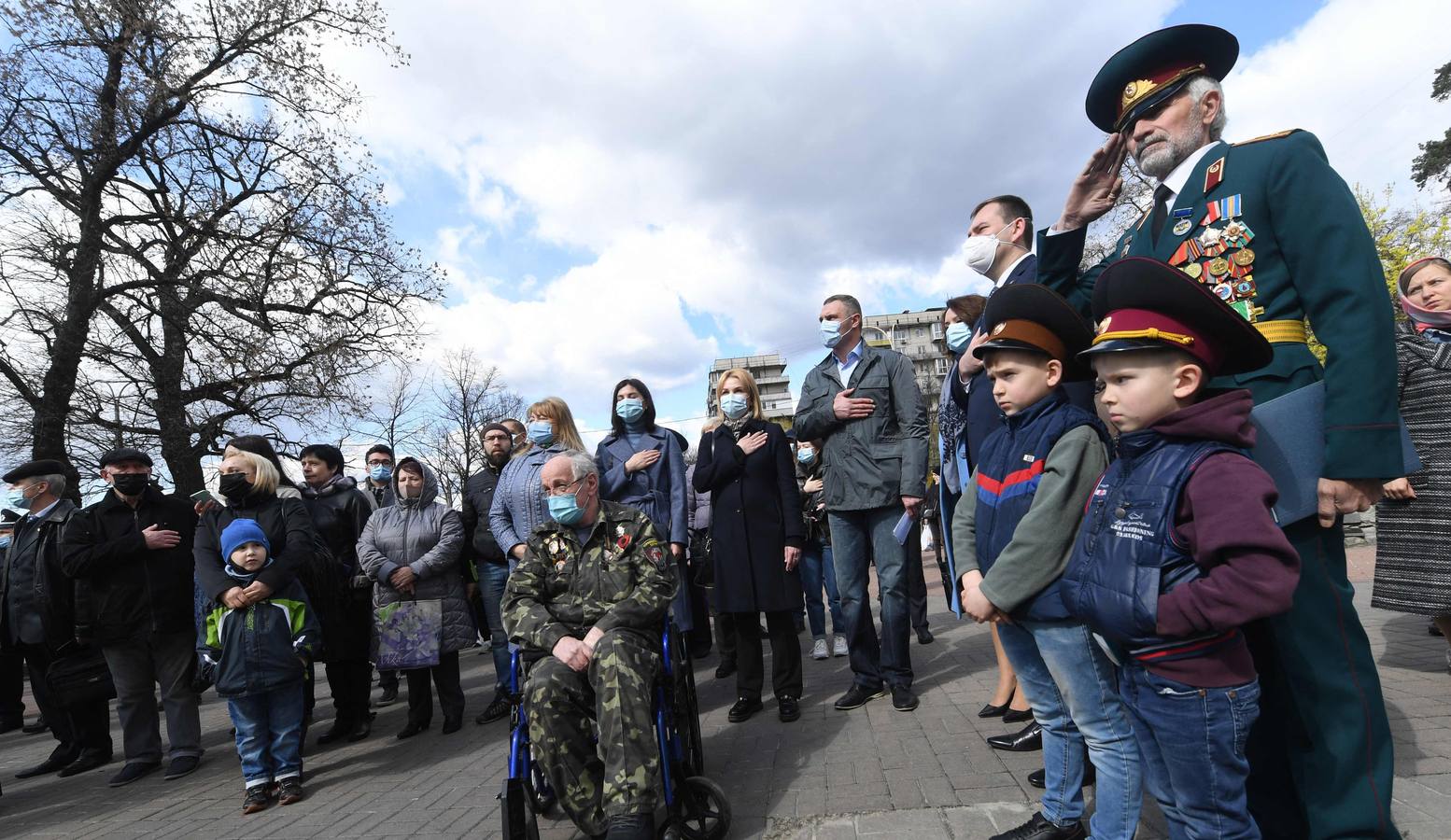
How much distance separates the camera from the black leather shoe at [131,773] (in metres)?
5.08

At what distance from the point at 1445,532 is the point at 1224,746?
310 cm

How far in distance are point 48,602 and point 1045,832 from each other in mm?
6583

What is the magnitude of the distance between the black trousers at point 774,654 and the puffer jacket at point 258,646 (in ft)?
8.28

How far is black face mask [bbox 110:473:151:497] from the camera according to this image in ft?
17.2

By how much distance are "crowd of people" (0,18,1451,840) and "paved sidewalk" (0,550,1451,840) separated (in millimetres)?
245

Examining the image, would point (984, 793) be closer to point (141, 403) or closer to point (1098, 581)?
point (1098, 581)

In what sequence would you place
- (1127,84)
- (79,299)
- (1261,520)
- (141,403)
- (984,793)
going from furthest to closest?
(141,403), (79,299), (984,793), (1127,84), (1261,520)

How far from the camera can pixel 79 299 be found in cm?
1249

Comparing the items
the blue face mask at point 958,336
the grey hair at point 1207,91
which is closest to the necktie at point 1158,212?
the grey hair at point 1207,91

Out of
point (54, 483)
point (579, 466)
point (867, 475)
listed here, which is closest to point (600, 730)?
point (579, 466)

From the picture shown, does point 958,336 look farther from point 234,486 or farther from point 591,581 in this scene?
point 234,486

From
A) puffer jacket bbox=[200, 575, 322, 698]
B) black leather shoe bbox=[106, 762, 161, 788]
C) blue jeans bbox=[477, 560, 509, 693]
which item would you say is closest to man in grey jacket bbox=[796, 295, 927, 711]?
blue jeans bbox=[477, 560, 509, 693]

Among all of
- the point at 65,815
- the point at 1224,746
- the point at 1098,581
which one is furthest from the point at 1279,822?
the point at 65,815

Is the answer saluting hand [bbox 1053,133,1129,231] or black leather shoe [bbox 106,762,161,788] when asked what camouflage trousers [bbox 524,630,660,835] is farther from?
black leather shoe [bbox 106,762,161,788]
